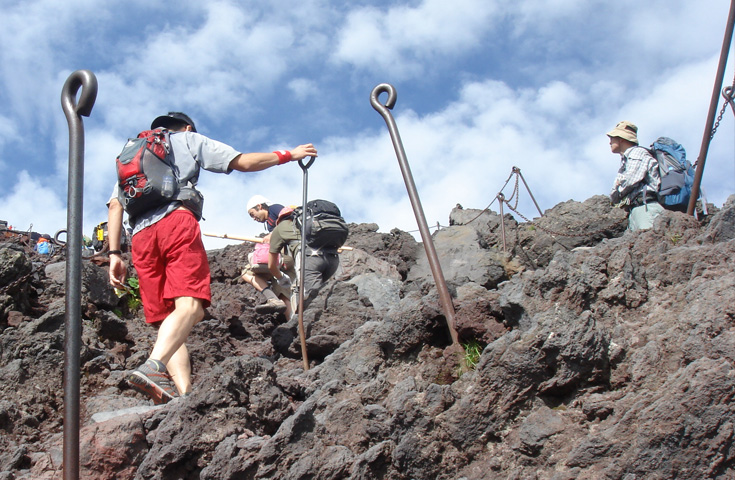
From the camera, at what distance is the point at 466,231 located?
40.7 feet

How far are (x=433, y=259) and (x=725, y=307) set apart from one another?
211cm

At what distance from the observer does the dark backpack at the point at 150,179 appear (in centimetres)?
481

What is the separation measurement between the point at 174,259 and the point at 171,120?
119 centimetres

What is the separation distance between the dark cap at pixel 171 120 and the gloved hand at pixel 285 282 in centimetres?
372

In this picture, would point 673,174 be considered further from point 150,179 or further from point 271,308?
point 271,308

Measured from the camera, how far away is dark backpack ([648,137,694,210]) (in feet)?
21.3

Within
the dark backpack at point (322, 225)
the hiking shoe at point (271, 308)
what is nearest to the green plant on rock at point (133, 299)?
the hiking shoe at point (271, 308)

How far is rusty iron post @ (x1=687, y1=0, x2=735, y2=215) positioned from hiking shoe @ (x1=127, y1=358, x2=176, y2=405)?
4.28 meters

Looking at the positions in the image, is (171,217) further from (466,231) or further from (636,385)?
(466,231)

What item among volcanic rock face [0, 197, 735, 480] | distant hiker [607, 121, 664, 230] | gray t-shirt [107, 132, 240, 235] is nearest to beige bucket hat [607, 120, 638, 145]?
distant hiker [607, 121, 664, 230]

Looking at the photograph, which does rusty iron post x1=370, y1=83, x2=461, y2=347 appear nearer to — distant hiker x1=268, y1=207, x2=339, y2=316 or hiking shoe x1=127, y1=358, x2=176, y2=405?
hiking shoe x1=127, y1=358, x2=176, y2=405

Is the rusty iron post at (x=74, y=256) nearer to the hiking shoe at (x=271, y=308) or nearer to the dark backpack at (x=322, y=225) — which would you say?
the dark backpack at (x=322, y=225)

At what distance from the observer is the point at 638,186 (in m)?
6.62

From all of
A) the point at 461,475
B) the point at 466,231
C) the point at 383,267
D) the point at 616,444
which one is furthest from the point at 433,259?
the point at 466,231
